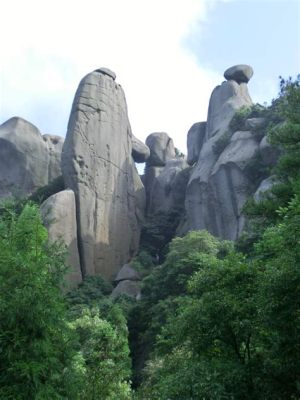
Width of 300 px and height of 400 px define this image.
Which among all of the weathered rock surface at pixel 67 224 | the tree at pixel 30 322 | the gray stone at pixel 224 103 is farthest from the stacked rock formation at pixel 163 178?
the tree at pixel 30 322

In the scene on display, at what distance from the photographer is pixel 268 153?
90.2 ft

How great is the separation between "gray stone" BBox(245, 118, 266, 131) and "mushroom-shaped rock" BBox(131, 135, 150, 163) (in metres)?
9.00

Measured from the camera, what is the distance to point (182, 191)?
35.6 m

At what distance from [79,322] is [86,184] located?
15476mm

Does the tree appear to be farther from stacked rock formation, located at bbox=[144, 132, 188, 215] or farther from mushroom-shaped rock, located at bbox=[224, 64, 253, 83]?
mushroom-shaped rock, located at bbox=[224, 64, 253, 83]

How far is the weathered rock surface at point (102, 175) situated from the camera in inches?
1184

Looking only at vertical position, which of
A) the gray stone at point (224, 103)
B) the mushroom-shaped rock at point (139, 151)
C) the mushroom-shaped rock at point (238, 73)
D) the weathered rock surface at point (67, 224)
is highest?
the mushroom-shaped rock at point (238, 73)

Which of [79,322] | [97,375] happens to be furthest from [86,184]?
[97,375]

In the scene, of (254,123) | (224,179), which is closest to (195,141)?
(254,123)

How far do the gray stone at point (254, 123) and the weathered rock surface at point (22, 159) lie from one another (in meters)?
13.3

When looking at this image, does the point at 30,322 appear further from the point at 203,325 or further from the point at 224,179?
the point at 224,179

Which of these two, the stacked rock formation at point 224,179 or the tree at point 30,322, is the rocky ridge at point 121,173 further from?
the tree at point 30,322

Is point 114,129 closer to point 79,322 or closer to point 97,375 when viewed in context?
point 79,322

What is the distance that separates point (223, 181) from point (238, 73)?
33.6 feet
